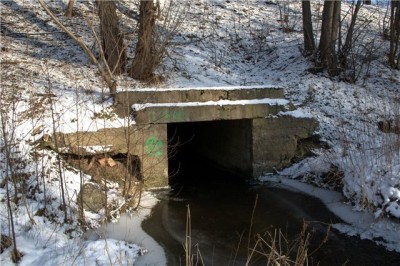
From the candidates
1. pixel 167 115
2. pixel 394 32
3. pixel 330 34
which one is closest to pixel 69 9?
pixel 167 115

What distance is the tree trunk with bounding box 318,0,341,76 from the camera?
1076cm

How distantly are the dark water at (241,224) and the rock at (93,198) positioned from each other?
0.68 m

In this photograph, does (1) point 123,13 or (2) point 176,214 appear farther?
(1) point 123,13

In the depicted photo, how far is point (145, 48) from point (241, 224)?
5.17 meters

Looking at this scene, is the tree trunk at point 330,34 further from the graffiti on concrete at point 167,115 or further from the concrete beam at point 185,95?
the graffiti on concrete at point 167,115

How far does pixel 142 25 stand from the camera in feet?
31.7

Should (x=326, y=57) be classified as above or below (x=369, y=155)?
above

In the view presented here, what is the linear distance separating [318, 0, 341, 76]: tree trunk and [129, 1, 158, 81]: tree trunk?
423 centimetres

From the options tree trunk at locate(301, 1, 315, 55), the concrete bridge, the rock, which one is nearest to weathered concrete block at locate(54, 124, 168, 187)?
the concrete bridge

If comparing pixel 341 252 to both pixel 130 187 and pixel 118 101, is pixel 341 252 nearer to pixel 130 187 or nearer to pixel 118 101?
pixel 130 187

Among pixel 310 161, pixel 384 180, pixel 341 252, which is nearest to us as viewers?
pixel 341 252

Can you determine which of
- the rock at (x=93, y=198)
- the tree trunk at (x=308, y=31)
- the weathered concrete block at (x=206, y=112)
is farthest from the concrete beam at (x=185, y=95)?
the tree trunk at (x=308, y=31)

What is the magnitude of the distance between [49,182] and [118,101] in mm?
2150

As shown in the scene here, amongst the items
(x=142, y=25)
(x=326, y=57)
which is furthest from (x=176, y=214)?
(x=326, y=57)
